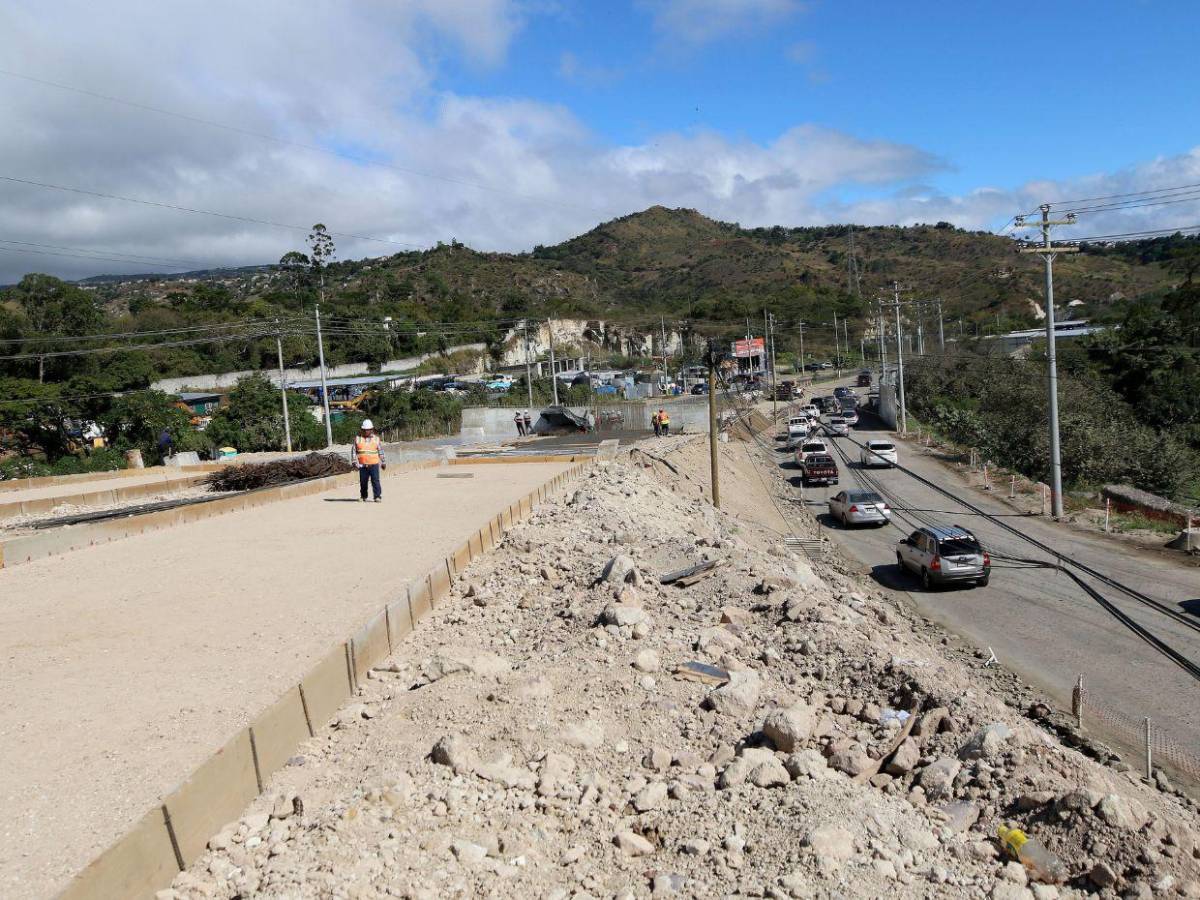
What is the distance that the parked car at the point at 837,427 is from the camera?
2336 inches

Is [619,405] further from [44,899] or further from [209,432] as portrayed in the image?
[44,899]

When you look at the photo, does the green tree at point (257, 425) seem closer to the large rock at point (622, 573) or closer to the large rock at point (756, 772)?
the large rock at point (622, 573)

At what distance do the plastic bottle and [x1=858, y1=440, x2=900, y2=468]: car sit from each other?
3821 cm

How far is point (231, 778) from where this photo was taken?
5941 millimetres

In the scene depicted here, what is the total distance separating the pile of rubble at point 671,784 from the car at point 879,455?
34234 millimetres

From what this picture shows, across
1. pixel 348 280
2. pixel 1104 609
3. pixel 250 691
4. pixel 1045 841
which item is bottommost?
pixel 1104 609

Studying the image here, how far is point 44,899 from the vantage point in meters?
4.62

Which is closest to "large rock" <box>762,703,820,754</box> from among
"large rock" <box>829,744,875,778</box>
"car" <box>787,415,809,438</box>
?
"large rock" <box>829,744,875,778</box>

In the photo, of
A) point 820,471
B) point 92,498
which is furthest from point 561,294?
point 92,498

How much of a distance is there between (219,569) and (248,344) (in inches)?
2979

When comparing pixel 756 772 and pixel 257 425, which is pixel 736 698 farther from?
pixel 257 425

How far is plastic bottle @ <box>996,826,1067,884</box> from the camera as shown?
6.16 meters

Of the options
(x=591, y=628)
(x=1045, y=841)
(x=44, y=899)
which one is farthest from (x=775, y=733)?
(x=44, y=899)

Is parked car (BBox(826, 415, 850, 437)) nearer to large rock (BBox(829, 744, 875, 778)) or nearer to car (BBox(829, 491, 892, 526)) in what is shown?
car (BBox(829, 491, 892, 526))
